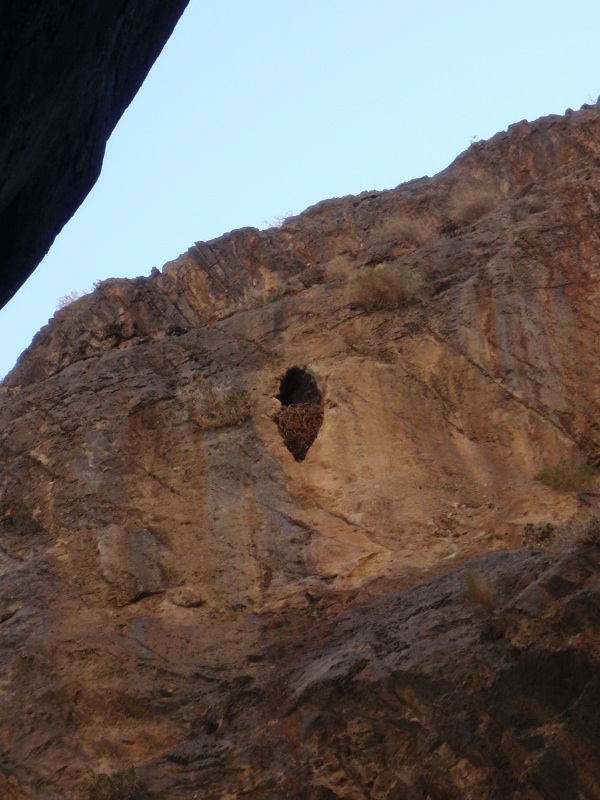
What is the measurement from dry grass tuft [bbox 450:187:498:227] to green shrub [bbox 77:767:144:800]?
33.2 ft

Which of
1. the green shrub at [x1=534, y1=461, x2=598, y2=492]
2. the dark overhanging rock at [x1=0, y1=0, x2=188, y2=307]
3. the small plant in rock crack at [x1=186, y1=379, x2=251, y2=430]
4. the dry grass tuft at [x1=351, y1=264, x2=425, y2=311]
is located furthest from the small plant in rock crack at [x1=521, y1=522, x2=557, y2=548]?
the dark overhanging rock at [x1=0, y1=0, x2=188, y2=307]

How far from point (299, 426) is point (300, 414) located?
0.60ft

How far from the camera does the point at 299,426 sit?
14219 millimetres

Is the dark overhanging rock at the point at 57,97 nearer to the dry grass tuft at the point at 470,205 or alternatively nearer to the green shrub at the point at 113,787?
the green shrub at the point at 113,787

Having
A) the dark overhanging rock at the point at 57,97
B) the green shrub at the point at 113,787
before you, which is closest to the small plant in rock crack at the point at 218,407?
the green shrub at the point at 113,787

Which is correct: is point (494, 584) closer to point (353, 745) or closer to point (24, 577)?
point (353, 745)

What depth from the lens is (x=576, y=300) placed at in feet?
47.3

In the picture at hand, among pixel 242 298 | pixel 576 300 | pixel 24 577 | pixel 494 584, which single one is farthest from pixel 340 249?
pixel 494 584

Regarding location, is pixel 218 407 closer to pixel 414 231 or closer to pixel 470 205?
pixel 414 231

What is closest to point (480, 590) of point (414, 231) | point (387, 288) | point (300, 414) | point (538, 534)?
point (538, 534)

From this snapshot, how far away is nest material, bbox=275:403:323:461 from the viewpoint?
14.1 m

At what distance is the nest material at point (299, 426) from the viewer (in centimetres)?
1409

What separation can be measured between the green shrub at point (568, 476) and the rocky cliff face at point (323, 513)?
0.10 metres

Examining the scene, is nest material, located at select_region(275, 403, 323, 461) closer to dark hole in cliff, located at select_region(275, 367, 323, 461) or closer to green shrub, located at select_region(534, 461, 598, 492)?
dark hole in cliff, located at select_region(275, 367, 323, 461)
